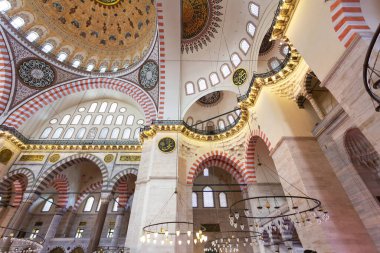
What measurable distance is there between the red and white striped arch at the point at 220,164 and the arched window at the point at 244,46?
529 cm

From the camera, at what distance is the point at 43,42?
12.0 meters

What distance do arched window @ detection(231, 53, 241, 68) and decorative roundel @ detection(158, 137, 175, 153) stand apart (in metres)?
5.11

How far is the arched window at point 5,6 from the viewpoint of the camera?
399 inches

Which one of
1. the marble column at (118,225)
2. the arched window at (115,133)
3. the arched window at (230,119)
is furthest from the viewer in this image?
Result: the arched window at (115,133)

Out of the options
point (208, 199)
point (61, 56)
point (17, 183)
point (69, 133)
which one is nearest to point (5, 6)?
point (61, 56)

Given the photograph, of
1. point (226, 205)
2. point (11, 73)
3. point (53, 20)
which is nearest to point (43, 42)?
point (53, 20)

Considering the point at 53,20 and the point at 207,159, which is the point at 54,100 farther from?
the point at 207,159

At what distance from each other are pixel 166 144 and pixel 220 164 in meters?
3.35

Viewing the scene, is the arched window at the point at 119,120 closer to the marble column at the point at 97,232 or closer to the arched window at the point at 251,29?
the marble column at the point at 97,232

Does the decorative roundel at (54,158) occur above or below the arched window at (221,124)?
below

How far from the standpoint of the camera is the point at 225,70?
33.6 feet

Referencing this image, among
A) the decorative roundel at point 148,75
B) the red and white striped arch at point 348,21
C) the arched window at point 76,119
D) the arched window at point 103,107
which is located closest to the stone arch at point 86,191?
Result: the arched window at point 76,119

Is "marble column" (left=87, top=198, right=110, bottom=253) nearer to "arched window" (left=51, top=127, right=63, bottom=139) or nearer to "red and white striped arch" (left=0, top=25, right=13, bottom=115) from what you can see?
"arched window" (left=51, top=127, right=63, bottom=139)

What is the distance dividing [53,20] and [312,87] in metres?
15.4
